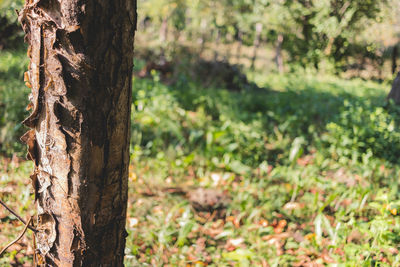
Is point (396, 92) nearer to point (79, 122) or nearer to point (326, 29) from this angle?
point (79, 122)

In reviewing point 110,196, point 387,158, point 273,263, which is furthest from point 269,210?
point 110,196

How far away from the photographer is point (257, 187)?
3.34 metres

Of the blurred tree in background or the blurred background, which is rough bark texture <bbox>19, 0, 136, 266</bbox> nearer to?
the blurred background

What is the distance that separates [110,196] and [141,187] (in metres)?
2.02

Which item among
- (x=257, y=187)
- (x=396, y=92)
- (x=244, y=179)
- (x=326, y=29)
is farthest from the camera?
(x=326, y=29)

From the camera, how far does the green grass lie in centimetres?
231

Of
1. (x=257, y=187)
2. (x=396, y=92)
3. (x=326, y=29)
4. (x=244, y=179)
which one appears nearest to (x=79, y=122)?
(x=257, y=187)

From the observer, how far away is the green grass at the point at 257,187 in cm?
231

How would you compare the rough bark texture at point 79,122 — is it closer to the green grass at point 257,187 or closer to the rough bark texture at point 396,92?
the green grass at point 257,187

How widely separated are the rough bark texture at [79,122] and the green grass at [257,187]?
3.37 feet

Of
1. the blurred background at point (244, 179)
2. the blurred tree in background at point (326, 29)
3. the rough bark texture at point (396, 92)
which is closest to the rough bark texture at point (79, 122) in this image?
the blurred background at point (244, 179)

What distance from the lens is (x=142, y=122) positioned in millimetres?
4355

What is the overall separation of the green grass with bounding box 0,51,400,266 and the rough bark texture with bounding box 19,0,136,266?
1.03 m

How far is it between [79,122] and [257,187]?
261 cm
